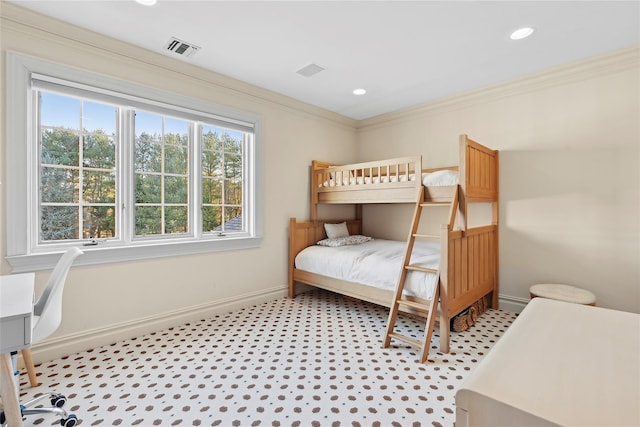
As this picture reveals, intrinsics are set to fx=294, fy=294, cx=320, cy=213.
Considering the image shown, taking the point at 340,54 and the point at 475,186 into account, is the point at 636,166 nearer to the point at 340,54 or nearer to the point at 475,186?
the point at 475,186

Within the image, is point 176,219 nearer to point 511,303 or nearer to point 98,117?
point 98,117

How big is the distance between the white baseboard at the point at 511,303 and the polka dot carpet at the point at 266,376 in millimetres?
446

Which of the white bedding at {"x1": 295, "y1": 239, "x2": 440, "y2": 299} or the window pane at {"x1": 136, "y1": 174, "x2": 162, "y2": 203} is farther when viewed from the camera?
the window pane at {"x1": 136, "y1": 174, "x2": 162, "y2": 203}

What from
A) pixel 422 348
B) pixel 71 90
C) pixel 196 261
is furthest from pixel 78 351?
pixel 422 348

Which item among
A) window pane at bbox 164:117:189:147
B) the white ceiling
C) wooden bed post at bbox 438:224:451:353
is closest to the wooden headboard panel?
wooden bed post at bbox 438:224:451:353

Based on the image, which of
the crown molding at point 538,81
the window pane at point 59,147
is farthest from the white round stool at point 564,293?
the window pane at point 59,147

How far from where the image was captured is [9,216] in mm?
2014

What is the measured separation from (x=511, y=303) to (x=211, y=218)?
3.36m

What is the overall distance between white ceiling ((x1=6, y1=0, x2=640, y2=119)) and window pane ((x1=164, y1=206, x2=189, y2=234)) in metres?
1.43

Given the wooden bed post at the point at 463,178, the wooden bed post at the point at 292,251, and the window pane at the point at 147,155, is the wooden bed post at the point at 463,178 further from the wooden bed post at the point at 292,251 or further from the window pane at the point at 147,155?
the window pane at the point at 147,155

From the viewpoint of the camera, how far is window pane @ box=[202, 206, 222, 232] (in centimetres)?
312

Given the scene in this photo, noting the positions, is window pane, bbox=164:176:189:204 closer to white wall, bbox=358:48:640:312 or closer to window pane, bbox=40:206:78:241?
window pane, bbox=40:206:78:241

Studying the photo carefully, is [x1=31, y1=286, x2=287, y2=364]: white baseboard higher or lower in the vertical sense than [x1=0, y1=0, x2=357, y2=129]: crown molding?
lower

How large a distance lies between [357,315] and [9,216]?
2946 millimetres
